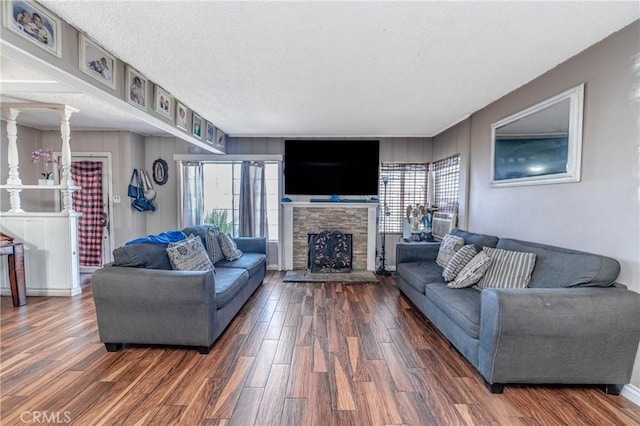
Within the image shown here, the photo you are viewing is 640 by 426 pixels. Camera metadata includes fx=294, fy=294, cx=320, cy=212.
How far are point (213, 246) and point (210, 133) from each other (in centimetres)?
177

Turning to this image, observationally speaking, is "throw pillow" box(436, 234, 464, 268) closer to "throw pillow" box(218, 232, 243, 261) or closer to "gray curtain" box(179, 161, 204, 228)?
"throw pillow" box(218, 232, 243, 261)

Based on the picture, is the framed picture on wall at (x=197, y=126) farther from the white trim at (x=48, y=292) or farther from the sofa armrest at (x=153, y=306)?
the white trim at (x=48, y=292)

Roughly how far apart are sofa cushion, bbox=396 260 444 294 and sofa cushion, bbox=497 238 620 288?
92cm

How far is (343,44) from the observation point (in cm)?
211

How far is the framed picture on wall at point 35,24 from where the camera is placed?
1.58m

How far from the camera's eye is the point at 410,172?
550 centimetres

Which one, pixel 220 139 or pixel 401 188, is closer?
pixel 220 139

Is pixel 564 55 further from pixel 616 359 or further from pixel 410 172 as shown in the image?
pixel 410 172

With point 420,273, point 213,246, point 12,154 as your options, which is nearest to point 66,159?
point 12,154

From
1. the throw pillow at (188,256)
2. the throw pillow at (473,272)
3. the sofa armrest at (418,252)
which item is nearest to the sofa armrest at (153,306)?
the throw pillow at (188,256)

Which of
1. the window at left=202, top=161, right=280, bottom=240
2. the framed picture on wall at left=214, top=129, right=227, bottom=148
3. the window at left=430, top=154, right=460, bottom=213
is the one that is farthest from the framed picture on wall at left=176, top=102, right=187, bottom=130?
the window at left=430, top=154, right=460, bottom=213

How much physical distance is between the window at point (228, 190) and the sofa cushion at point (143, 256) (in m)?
2.55

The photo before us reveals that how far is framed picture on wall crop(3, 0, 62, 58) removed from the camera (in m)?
1.58

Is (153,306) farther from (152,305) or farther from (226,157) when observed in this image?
(226,157)
